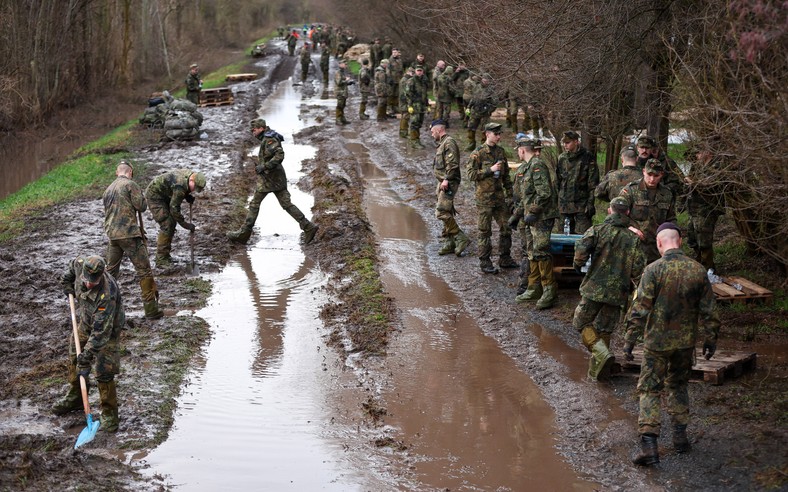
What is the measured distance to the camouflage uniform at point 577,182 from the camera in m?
12.8

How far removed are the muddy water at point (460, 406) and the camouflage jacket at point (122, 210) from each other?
377 centimetres

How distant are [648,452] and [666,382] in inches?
26.0

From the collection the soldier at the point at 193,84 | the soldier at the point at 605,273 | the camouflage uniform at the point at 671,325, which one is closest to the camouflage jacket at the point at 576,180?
the soldier at the point at 605,273

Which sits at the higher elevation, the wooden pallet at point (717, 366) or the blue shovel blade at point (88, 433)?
the wooden pallet at point (717, 366)

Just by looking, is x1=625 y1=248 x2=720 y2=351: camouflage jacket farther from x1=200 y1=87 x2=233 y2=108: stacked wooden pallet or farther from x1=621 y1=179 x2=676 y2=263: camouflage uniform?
x1=200 y1=87 x2=233 y2=108: stacked wooden pallet

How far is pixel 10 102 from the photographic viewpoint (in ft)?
99.9

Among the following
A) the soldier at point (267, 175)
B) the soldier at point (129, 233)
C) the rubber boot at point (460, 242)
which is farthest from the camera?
the soldier at point (267, 175)

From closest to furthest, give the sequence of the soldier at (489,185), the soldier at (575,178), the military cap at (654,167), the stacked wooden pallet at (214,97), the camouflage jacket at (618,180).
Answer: the military cap at (654,167) < the camouflage jacket at (618,180) < the soldier at (575,178) < the soldier at (489,185) < the stacked wooden pallet at (214,97)

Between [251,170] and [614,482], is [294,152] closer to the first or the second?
[251,170]

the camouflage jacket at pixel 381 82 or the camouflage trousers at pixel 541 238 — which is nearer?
the camouflage trousers at pixel 541 238

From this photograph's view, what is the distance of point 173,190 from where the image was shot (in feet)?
45.2

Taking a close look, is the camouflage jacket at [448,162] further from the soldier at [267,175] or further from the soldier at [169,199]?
the soldier at [169,199]

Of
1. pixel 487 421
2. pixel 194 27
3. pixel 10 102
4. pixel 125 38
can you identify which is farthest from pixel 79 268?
pixel 194 27

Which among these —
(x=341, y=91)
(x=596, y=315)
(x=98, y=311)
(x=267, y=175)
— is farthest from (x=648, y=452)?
(x=341, y=91)
